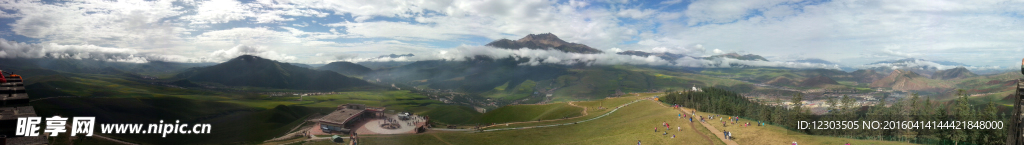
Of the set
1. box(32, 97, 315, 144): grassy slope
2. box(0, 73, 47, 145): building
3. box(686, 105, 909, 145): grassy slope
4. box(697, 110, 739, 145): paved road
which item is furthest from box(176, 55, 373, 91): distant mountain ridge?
box(686, 105, 909, 145): grassy slope

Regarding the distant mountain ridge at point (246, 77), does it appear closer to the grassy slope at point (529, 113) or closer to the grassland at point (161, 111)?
the grassland at point (161, 111)

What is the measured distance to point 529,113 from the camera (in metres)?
109

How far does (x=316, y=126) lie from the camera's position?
4794 cm

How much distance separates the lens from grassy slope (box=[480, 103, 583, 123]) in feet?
313

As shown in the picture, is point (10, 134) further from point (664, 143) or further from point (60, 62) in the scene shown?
point (60, 62)

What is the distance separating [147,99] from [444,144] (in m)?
76.1

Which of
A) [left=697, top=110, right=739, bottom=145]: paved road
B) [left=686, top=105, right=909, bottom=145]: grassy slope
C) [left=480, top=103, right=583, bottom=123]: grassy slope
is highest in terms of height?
[left=686, top=105, right=909, bottom=145]: grassy slope

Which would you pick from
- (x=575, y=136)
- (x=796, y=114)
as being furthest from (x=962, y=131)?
(x=575, y=136)

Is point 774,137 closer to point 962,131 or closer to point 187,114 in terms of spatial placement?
point 962,131

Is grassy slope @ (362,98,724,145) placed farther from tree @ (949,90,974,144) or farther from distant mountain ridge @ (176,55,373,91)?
distant mountain ridge @ (176,55,373,91)

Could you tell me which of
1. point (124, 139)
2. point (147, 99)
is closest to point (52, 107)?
point (147, 99)

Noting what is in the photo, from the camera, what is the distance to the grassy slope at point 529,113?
3759 inches

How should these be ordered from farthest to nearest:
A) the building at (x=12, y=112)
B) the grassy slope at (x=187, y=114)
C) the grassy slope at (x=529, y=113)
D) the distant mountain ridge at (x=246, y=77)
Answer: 1. the distant mountain ridge at (x=246, y=77)
2. the grassy slope at (x=529, y=113)
3. the grassy slope at (x=187, y=114)
4. the building at (x=12, y=112)

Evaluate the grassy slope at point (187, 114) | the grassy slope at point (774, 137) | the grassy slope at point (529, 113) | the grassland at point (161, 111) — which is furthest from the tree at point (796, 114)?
the grassy slope at point (187, 114)
